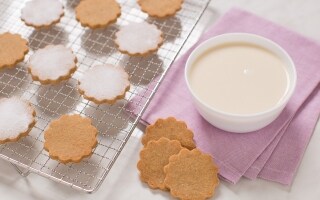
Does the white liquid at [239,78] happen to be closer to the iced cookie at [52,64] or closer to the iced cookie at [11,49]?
the iced cookie at [52,64]

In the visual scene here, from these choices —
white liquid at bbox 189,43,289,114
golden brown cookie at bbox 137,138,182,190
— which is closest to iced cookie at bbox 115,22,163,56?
white liquid at bbox 189,43,289,114

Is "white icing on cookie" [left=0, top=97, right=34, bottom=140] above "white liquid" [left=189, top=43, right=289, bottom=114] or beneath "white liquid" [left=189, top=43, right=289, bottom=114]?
beneath

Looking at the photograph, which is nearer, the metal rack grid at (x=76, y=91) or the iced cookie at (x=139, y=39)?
the metal rack grid at (x=76, y=91)

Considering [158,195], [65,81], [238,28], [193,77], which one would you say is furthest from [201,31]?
[158,195]

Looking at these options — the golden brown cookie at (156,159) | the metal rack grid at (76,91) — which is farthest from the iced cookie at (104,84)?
the golden brown cookie at (156,159)

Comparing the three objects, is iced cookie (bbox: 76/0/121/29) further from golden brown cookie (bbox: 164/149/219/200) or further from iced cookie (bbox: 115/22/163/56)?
golden brown cookie (bbox: 164/149/219/200)

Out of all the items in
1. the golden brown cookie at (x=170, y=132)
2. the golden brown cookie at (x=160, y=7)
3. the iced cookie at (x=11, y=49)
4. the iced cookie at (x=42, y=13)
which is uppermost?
the golden brown cookie at (x=160, y=7)
